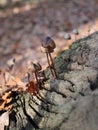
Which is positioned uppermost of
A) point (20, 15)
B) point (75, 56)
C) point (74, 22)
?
point (20, 15)

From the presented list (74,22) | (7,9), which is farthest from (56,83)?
(7,9)

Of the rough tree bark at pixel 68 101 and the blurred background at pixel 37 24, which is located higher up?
the blurred background at pixel 37 24

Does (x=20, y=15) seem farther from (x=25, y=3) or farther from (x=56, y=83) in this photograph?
(x=56, y=83)

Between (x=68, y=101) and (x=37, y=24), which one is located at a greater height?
(x=37, y=24)

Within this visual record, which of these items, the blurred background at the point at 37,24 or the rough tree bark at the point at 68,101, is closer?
the rough tree bark at the point at 68,101

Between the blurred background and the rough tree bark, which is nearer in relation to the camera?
the rough tree bark
